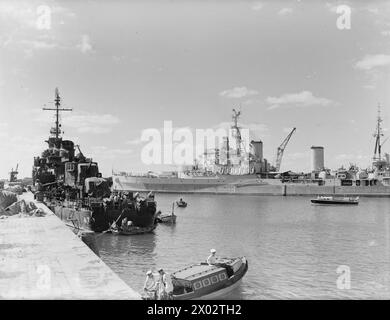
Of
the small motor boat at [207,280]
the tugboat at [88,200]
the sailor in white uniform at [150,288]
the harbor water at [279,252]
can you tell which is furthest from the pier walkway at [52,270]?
the tugboat at [88,200]

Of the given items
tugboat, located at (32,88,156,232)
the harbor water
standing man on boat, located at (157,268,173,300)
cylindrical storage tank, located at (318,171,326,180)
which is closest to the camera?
standing man on boat, located at (157,268,173,300)

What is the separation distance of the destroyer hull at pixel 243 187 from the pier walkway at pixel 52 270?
84059mm

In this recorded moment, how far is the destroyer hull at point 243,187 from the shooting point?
9375cm

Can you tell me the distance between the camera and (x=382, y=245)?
30.3 meters

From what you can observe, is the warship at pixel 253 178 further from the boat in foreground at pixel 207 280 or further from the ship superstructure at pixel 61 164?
the boat in foreground at pixel 207 280

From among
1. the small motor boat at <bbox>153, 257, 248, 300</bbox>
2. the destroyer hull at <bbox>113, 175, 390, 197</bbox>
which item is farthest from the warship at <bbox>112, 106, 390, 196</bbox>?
the small motor boat at <bbox>153, 257, 248, 300</bbox>

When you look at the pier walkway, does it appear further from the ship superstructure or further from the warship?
the warship

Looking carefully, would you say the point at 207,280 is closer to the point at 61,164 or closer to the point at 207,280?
the point at 207,280

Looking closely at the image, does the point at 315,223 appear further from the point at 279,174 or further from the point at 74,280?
the point at 279,174

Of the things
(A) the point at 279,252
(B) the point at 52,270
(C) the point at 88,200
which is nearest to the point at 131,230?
(C) the point at 88,200

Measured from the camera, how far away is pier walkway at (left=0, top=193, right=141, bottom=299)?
10031mm

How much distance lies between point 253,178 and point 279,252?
76389mm

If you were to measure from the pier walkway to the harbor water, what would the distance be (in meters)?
5.00

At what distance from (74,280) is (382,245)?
2629 cm
